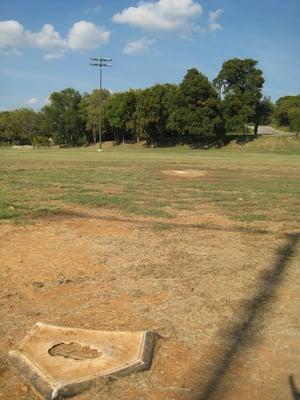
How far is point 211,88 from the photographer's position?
2392 inches

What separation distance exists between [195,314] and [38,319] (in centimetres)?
143

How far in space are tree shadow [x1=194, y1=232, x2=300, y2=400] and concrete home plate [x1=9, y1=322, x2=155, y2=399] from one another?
0.49m

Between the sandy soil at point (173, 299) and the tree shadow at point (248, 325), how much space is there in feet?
0.03

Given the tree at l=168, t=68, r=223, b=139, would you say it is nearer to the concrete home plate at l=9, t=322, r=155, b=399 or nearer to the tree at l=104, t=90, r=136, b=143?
the tree at l=104, t=90, r=136, b=143

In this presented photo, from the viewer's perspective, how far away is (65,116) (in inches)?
3231

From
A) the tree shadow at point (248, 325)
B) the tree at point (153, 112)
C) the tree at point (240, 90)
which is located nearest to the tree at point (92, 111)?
the tree at point (153, 112)

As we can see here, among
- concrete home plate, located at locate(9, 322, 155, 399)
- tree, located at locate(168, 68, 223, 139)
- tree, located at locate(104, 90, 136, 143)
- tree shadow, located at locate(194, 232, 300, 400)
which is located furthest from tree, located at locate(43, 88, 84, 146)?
concrete home plate, located at locate(9, 322, 155, 399)

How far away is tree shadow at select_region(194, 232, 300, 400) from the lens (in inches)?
120

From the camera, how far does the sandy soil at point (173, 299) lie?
10.1ft

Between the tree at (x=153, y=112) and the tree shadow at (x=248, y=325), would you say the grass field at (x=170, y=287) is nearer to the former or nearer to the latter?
the tree shadow at (x=248, y=325)

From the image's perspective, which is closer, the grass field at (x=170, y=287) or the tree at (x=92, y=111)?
the grass field at (x=170, y=287)

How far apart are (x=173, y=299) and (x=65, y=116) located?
80.6 m

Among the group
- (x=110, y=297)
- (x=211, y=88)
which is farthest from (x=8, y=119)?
(x=110, y=297)

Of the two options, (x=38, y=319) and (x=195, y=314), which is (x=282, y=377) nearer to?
(x=195, y=314)
